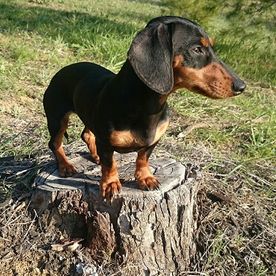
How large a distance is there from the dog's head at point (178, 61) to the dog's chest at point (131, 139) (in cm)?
32

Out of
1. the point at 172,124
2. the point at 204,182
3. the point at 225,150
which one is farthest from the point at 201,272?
the point at 172,124

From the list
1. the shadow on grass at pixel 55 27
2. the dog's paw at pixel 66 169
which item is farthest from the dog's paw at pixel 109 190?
the shadow on grass at pixel 55 27

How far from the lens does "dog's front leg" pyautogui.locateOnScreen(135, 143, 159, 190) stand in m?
2.96

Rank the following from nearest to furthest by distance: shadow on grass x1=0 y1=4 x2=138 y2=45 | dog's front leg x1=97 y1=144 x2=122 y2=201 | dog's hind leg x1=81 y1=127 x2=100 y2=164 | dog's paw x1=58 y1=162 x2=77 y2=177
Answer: dog's front leg x1=97 y1=144 x2=122 y2=201 < dog's paw x1=58 y1=162 x2=77 y2=177 < dog's hind leg x1=81 y1=127 x2=100 y2=164 < shadow on grass x1=0 y1=4 x2=138 y2=45

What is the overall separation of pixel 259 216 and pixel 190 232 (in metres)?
0.56

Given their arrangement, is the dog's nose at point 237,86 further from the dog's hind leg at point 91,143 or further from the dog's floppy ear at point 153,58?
the dog's hind leg at point 91,143

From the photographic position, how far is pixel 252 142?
4.85m

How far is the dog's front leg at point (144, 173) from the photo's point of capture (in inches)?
117

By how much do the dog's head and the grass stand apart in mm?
1129

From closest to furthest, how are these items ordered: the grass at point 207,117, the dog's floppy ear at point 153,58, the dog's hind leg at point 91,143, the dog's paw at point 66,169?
the dog's floppy ear at point 153,58 < the dog's paw at point 66,169 < the grass at point 207,117 < the dog's hind leg at point 91,143

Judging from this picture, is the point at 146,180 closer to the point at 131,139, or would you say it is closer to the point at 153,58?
the point at 131,139

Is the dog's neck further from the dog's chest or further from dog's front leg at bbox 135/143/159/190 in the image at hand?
dog's front leg at bbox 135/143/159/190

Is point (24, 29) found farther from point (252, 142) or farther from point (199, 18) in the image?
point (252, 142)

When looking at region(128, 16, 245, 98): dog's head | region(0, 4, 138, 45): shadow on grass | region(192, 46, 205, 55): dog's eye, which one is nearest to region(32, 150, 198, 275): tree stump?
region(128, 16, 245, 98): dog's head
